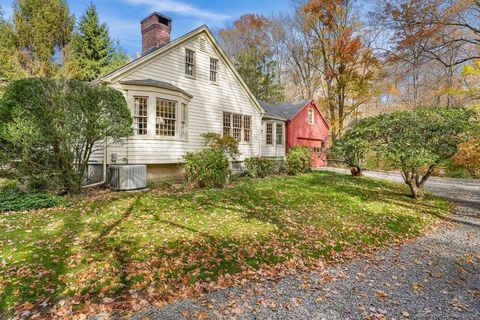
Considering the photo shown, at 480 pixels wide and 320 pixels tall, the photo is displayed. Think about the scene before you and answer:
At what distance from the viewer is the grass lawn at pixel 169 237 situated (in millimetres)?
3975

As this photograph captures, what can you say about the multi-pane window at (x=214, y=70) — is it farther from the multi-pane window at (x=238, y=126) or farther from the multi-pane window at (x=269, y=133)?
the multi-pane window at (x=269, y=133)

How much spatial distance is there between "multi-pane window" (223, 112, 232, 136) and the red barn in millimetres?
4605

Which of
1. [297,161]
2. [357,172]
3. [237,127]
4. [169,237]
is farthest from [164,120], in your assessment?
[357,172]

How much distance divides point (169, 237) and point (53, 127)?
4994 millimetres

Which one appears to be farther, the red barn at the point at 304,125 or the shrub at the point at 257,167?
the red barn at the point at 304,125

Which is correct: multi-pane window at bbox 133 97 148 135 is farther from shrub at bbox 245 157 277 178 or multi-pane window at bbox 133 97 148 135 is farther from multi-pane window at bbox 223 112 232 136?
shrub at bbox 245 157 277 178

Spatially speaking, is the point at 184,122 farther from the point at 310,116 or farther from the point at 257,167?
the point at 310,116

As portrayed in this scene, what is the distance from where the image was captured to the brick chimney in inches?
541

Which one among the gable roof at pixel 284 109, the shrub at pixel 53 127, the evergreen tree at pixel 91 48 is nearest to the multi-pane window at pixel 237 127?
the gable roof at pixel 284 109

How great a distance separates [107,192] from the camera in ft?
30.2

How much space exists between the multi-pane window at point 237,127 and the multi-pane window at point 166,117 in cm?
448

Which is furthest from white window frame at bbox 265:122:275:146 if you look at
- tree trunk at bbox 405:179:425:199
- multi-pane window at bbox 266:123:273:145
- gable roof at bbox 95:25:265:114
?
tree trunk at bbox 405:179:425:199

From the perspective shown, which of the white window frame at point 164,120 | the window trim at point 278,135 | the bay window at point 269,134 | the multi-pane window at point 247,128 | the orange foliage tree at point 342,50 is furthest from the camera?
the orange foliage tree at point 342,50

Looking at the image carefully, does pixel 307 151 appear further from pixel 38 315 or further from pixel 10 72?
pixel 10 72
